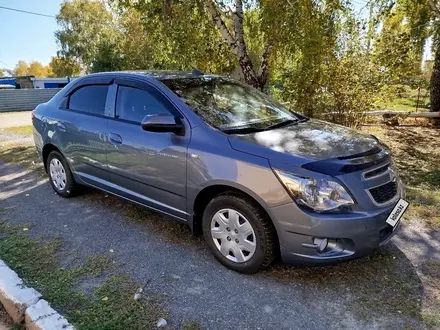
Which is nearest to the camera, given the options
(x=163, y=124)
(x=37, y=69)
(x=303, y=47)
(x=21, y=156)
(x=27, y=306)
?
(x=27, y=306)

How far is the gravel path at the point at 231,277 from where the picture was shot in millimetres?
2494

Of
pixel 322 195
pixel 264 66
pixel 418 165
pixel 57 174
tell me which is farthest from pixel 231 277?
pixel 418 165

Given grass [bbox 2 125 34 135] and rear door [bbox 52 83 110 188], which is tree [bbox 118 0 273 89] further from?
grass [bbox 2 125 34 135]

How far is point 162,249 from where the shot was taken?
3.48m

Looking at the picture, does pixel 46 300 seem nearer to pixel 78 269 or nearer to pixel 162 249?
pixel 78 269

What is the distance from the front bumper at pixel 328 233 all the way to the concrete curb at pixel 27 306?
1.62m

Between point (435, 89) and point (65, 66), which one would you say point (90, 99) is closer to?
point (435, 89)

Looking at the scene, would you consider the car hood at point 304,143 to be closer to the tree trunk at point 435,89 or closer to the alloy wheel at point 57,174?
the alloy wheel at point 57,174

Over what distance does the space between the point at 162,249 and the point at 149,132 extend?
113 centimetres

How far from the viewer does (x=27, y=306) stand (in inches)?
102

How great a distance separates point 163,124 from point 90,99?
164cm

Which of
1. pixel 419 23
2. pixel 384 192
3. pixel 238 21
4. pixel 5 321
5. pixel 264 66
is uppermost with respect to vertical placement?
pixel 419 23

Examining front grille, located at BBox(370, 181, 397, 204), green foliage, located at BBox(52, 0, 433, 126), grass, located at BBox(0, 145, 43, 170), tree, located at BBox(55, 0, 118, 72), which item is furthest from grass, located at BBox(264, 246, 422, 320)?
tree, located at BBox(55, 0, 118, 72)

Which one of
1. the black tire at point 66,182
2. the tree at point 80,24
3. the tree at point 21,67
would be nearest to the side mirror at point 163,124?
the black tire at point 66,182
